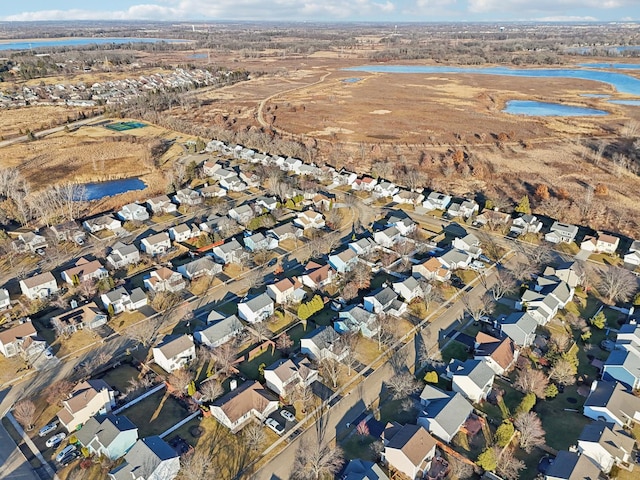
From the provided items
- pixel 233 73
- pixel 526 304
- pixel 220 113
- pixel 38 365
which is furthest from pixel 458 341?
pixel 233 73

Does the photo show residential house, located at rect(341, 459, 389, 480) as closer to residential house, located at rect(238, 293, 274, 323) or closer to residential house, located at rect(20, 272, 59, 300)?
residential house, located at rect(238, 293, 274, 323)

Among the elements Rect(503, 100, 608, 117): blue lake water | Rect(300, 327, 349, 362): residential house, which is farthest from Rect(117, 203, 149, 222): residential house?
Rect(503, 100, 608, 117): blue lake water

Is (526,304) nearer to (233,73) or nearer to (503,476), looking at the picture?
(503,476)

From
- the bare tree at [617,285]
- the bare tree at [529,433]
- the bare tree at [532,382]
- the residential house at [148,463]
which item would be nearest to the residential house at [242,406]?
the residential house at [148,463]

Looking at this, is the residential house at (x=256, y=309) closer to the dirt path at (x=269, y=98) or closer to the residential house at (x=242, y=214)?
the residential house at (x=242, y=214)

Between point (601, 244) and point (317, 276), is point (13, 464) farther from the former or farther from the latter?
point (601, 244)

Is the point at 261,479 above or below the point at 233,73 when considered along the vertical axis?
below
